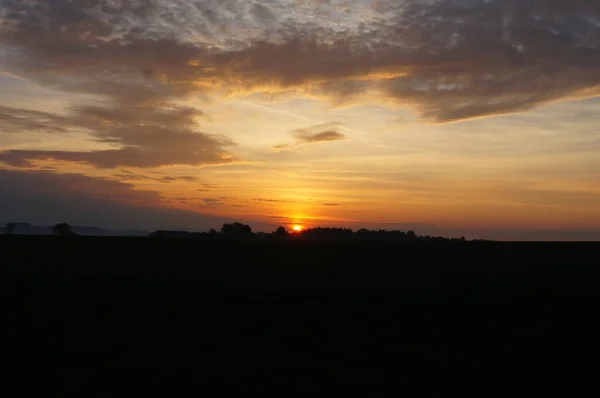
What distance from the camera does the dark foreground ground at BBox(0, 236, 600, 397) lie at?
42.9ft

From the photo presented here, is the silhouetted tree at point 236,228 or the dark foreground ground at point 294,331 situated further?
the silhouetted tree at point 236,228

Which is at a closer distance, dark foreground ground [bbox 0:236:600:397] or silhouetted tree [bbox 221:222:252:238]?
dark foreground ground [bbox 0:236:600:397]

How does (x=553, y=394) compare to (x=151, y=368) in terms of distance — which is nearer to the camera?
(x=553, y=394)

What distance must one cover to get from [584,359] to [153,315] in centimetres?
1307

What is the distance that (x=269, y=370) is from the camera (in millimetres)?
13742

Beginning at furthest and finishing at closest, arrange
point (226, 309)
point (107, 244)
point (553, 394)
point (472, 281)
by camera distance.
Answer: point (107, 244) → point (472, 281) → point (226, 309) → point (553, 394)

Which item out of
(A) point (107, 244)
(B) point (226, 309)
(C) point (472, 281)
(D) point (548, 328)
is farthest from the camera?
(A) point (107, 244)

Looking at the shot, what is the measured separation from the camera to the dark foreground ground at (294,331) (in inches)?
515

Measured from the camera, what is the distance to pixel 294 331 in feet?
57.1

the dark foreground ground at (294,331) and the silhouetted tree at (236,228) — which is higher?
the silhouetted tree at (236,228)

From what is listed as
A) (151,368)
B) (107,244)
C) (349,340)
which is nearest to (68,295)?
(151,368)

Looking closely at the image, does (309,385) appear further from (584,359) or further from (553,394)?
(584,359)

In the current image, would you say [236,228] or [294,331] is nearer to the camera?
[294,331]

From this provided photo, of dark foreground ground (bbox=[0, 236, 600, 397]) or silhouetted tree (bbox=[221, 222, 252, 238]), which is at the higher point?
silhouetted tree (bbox=[221, 222, 252, 238])
